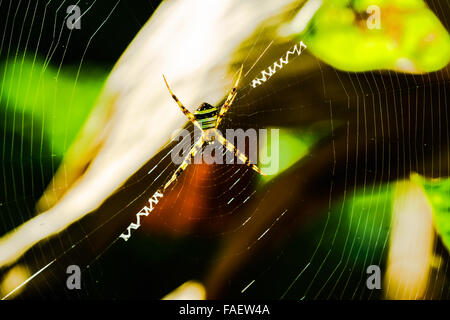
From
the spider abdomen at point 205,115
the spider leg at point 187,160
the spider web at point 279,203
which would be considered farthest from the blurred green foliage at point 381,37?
the spider leg at point 187,160

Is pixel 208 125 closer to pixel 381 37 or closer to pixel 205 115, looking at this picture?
pixel 205 115

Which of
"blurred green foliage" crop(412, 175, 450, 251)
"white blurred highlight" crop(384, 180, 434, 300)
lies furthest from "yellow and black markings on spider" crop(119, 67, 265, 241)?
"blurred green foliage" crop(412, 175, 450, 251)

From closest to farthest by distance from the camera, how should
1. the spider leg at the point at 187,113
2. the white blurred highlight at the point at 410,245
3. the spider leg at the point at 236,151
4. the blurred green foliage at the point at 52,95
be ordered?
the blurred green foliage at the point at 52,95, the spider leg at the point at 187,113, the spider leg at the point at 236,151, the white blurred highlight at the point at 410,245

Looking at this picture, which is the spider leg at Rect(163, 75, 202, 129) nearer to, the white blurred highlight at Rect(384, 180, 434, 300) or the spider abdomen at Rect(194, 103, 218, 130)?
the spider abdomen at Rect(194, 103, 218, 130)

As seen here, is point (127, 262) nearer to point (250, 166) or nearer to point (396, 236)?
point (250, 166)

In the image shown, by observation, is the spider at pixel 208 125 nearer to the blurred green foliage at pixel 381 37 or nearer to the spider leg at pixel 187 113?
the spider leg at pixel 187 113

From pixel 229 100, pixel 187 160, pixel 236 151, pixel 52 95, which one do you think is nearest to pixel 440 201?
pixel 236 151
